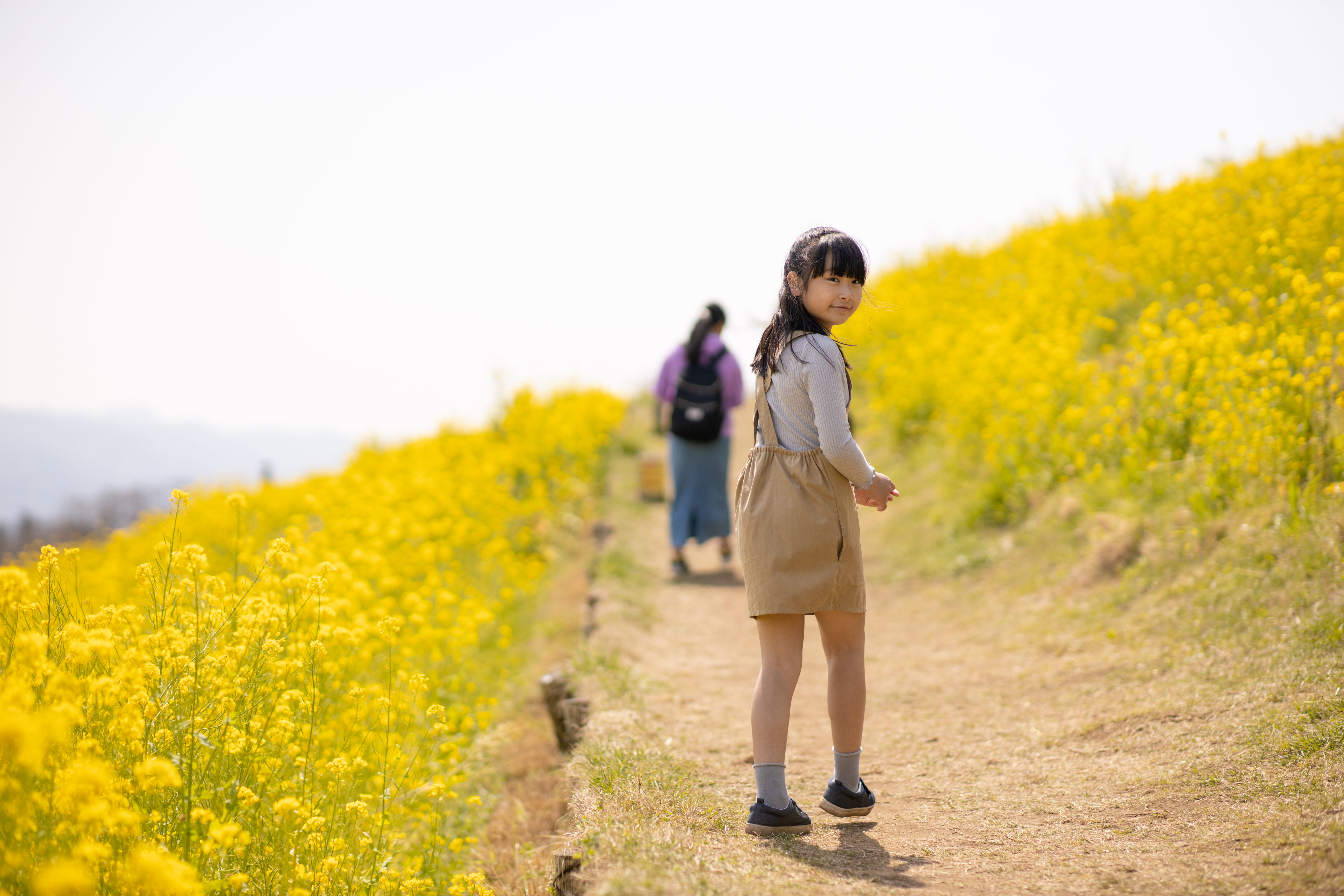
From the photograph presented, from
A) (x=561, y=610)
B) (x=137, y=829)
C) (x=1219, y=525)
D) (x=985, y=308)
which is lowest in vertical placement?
(x=561, y=610)

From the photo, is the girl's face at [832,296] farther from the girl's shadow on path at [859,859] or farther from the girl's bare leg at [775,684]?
the girl's shadow on path at [859,859]

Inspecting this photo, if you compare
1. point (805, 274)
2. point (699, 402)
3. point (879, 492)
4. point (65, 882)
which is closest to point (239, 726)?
point (65, 882)

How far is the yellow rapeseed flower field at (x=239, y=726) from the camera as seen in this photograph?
1.77 metres

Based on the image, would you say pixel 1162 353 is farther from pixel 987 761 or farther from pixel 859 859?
pixel 859 859

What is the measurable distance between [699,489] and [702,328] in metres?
1.27

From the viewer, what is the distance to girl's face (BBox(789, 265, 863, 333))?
2539mm

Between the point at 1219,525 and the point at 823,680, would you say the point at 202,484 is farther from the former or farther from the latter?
the point at 1219,525

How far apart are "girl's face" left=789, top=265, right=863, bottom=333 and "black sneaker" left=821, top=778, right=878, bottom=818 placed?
1349 mm

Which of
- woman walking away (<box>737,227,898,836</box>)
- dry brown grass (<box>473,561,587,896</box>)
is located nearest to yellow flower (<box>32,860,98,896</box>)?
dry brown grass (<box>473,561,587,896</box>)

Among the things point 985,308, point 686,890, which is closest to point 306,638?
point 686,890

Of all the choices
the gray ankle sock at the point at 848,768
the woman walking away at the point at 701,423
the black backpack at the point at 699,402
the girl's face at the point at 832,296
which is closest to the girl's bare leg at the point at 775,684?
the gray ankle sock at the point at 848,768

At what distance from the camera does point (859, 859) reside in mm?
2402

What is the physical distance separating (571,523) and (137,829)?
7.98 meters

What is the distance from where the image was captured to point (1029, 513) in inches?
260
